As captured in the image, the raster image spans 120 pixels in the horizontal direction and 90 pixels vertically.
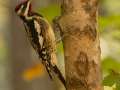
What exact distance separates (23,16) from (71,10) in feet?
3.08

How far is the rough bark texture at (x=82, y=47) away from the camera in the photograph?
198 centimetres

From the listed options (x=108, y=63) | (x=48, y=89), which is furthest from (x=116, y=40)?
(x=48, y=89)

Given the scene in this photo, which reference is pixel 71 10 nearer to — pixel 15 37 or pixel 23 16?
pixel 23 16

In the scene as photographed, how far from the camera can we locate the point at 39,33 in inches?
116

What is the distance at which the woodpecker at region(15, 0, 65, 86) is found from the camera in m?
2.81

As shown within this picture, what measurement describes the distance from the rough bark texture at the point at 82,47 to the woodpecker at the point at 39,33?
761 millimetres

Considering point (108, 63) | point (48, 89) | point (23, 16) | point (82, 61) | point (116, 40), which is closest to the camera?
point (82, 61)

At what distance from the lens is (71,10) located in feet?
6.59

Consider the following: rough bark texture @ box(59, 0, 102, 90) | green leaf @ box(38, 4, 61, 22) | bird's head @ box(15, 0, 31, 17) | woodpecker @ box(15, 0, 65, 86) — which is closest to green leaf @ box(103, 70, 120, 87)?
rough bark texture @ box(59, 0, 102, 90)

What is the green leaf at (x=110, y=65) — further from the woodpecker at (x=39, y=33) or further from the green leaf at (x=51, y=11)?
the woodpecker at (x=39, y=33)

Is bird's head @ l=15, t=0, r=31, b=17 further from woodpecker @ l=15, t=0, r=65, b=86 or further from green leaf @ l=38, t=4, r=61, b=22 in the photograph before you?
green leaf @ l=38, t=4, r=61, b=22

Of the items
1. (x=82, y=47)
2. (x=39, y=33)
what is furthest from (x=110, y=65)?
(x=39, y=33)

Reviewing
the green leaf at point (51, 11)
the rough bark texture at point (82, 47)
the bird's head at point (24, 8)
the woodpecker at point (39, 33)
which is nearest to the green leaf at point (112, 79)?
the rough bark texture at point (82, 47)

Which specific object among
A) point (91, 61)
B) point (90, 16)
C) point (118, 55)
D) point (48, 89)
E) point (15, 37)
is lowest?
point (48, 89)
